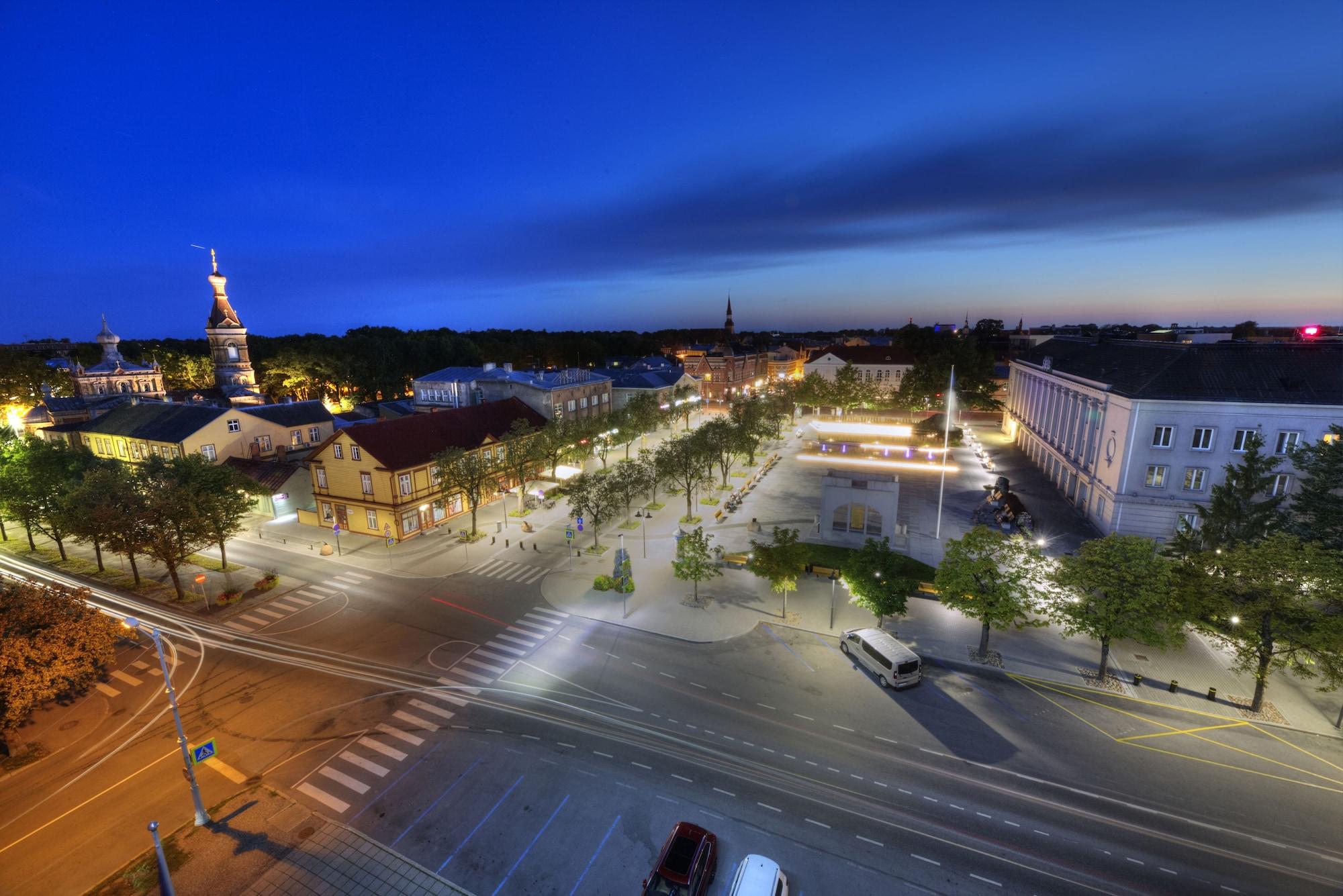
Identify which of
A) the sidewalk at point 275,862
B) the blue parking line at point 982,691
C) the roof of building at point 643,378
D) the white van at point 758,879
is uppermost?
the roof of building at point 643,378

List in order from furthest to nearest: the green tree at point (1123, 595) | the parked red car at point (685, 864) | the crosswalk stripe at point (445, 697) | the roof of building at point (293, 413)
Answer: the roof of building at point (293, 413), the crosswalk stripe at point (445, 697), the green tree at point (1123, 595), the parked red car at point (685, 864)

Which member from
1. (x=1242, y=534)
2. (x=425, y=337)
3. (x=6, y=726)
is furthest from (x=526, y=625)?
(x=425, y=337)

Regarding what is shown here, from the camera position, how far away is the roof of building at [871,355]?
130 m

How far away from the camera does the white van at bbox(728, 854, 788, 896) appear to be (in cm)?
1578

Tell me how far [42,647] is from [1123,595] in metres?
46.4

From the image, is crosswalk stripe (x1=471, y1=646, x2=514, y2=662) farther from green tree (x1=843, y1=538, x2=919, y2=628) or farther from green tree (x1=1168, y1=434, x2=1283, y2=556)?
green tree (x1=1168, y1=434, x2=1283, y2=556)

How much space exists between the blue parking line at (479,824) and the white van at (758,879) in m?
9.23

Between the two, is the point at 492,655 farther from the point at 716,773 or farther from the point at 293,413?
the point at 293,413

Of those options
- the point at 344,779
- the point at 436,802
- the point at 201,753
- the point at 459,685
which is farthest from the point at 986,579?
the point at 201,753

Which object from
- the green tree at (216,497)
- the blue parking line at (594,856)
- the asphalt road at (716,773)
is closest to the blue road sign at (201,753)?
the asphalt road at (716,773)

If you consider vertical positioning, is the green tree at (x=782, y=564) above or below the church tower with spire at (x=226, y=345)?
below

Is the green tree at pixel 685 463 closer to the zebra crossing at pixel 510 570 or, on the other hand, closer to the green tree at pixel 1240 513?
the zebra crossing at pixel 510 570

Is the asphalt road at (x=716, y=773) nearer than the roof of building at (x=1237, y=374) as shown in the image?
Yes

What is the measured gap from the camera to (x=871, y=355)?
134m
